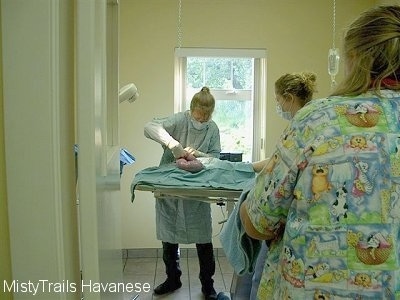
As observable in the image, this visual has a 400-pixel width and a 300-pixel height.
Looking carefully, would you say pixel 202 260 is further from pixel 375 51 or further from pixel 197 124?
pixel 375 51

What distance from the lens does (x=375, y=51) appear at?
790mm

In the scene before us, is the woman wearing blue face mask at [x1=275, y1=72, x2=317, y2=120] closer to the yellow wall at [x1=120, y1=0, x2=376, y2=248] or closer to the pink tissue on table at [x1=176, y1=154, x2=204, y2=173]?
the pink tissue on table at [x1=176, y1=154, x2=204, y2=173]

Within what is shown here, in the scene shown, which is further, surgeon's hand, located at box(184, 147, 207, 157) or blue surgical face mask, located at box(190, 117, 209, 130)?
blue surgical face mask, located at box(190, 117, 209, 130)

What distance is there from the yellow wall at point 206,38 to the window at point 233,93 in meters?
0.13

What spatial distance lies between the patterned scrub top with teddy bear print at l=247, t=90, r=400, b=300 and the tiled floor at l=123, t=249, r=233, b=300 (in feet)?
6.40

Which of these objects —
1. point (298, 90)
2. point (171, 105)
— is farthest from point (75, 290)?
point (171, 105)

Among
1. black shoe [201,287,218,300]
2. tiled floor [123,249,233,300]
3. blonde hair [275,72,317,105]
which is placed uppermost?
blonde hair [275,72,317,105]

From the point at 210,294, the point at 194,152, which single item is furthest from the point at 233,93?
the point at 210,294

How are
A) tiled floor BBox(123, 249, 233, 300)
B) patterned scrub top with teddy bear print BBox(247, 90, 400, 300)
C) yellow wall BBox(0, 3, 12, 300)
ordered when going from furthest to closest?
tiled floor BBox(123, 249, 233, 300) < patterned scrub top with teddy bear print BBox(247, 90, 400, 300) < yellow wall BBox(0, 3, 12, 300)

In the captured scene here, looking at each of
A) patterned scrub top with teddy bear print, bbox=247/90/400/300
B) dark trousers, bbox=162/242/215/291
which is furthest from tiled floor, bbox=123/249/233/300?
patterned scrub top with teddy bear print, bbox=247/90/400/300

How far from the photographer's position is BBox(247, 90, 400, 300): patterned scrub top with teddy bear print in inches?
29.7

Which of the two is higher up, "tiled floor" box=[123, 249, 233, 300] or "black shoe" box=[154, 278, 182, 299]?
"black shoe" box=[154, 278, 182, 299]

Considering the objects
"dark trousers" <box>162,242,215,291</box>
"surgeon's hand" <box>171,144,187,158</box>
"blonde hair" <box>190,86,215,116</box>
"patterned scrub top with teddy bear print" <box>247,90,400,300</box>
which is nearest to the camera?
"patterned scrub top with teddy bear print" <box>247,90,400,300</box>

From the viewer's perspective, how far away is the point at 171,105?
3.20m
